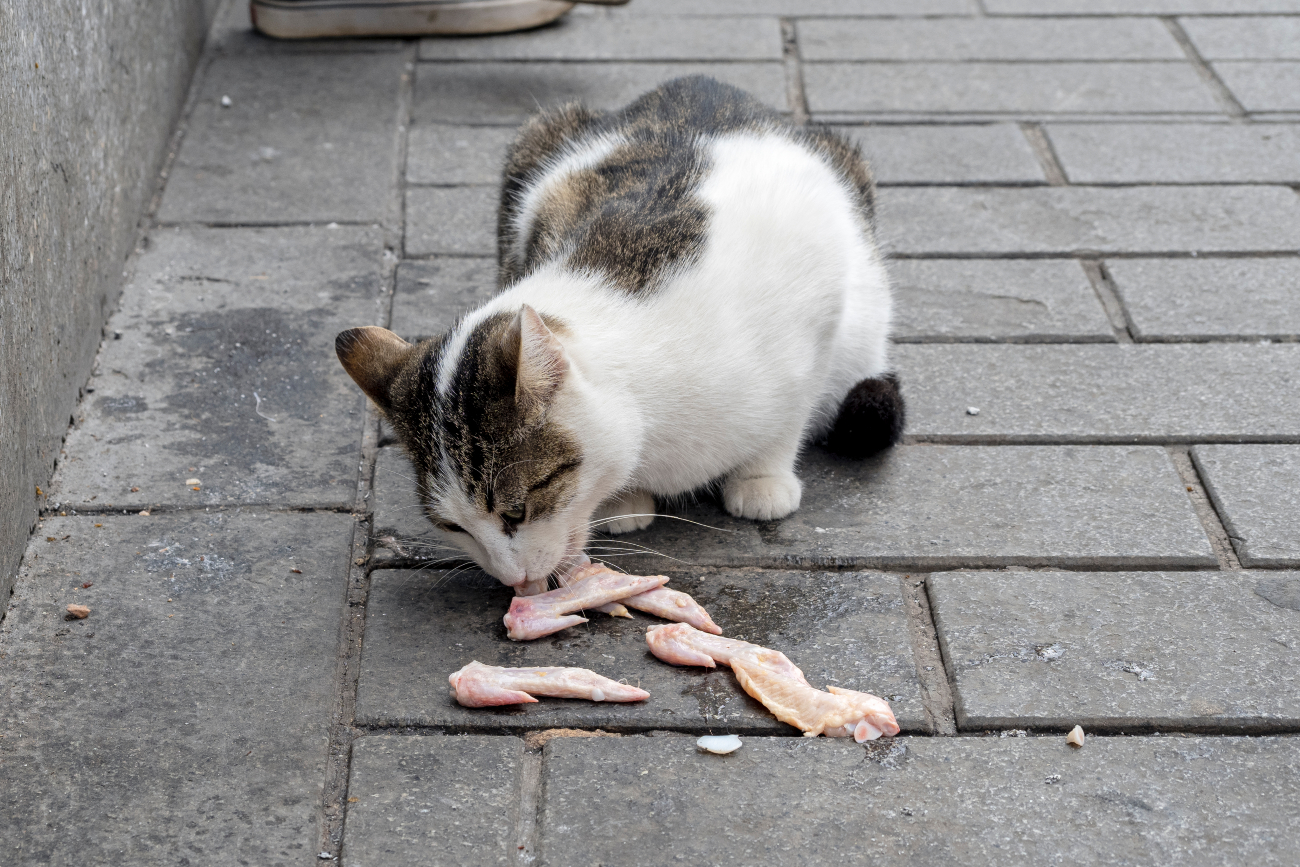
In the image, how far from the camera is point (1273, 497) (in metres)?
2.74

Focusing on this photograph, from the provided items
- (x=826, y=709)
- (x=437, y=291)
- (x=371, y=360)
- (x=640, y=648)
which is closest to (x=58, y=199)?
(x=437, y=291)

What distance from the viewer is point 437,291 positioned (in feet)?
11.7

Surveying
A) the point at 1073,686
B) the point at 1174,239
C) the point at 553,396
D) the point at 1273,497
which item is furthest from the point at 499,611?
the point at 1174,239

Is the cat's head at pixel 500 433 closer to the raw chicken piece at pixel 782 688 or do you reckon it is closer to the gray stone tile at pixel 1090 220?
the raw chicken piece at pixel 782 688

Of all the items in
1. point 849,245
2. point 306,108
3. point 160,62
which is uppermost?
point 849,245

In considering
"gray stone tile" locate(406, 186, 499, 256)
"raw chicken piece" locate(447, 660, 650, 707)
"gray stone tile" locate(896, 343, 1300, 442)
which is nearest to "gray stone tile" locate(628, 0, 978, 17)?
"gray stone tile" locate(406, 186, 499, 256)

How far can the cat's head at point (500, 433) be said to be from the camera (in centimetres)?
219

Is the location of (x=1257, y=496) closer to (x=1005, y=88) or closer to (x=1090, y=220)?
(x=1090, y=220)

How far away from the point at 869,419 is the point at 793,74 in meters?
2.35

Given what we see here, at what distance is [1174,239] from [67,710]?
3.16 m

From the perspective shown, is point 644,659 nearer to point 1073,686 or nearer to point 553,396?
point 553,396

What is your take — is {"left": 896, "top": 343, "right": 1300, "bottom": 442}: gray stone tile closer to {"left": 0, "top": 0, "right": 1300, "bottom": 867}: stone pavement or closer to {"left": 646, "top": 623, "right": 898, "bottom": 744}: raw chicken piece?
{"left": 0, "top": 0, "right": 1300, "bottom": 867}: stone pavement

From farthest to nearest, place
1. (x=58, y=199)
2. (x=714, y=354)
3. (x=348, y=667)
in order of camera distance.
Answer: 1. (x=58, y=199)
2. (x=714, y=354)
3. (x=348, y=667)

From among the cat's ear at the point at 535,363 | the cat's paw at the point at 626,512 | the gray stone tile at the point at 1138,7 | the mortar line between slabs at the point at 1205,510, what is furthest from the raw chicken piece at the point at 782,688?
the gray stone tile at the point at 1138,7
